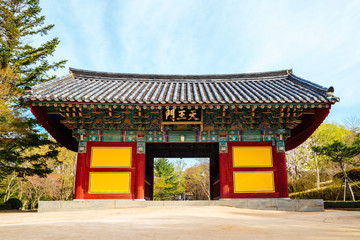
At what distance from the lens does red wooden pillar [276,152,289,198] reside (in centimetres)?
935

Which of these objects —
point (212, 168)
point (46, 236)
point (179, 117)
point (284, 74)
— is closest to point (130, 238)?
point (46, 236)

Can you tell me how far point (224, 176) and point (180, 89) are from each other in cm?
424

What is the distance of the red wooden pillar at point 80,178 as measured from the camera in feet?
30.3

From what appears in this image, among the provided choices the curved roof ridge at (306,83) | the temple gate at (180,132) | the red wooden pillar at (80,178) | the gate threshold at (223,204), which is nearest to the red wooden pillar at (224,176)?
the temple gate at (180,132)

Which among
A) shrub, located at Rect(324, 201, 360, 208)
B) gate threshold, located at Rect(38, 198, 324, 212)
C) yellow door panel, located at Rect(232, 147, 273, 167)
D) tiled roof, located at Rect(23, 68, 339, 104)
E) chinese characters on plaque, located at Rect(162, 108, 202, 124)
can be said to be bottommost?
shrub, located at Rect(324, 201, 360, 208)

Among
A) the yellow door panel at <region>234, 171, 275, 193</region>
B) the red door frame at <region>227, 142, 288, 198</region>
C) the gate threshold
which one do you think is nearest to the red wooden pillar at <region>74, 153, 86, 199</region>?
the gate threshold

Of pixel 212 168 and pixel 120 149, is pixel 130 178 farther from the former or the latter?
pixel 212 168

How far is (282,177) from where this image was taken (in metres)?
9.48

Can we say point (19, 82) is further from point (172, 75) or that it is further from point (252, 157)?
point (252, 157)

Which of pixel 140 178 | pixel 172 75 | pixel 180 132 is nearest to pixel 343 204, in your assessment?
pixel 180 132

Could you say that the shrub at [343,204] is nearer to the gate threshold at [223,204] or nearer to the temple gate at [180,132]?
the temple gate at [180,132]

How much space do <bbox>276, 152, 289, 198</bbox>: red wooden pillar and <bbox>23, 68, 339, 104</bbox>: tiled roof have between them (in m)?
2.42

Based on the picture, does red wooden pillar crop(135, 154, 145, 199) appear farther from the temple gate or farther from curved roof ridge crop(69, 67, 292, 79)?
curved roof ridge crop(69, 67, 292, 79)

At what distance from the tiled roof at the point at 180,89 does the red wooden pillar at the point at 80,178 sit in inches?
96.4
